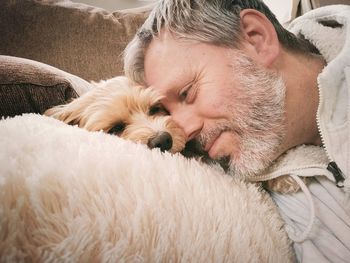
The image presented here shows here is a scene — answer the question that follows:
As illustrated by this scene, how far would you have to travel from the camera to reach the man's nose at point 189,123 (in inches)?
44.0

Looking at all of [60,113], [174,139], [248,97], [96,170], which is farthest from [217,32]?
[96,170]

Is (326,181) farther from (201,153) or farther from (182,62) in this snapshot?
(182,62)

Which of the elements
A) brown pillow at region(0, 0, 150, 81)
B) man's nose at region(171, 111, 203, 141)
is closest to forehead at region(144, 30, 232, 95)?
man's nose at region(171, 111, 203, 141)

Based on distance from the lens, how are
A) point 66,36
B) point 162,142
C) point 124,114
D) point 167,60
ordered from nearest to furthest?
point 162,142, point 167,60, point 124,114, point 66,36

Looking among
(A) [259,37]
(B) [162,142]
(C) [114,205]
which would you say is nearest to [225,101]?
(B) [162,142]

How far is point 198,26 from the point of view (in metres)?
1.24

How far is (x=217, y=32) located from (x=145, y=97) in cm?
38

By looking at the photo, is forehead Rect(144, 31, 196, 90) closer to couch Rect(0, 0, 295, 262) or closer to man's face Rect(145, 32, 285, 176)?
man's face Rect(145, 32, 285, 176)

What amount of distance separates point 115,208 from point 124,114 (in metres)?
0.77

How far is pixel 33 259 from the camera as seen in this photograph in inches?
17.0

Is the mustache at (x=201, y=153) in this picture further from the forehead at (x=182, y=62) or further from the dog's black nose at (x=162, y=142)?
the forehead at (x=182, y=62)

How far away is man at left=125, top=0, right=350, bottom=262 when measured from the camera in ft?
3.05

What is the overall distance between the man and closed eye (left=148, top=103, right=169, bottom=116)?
5 cm

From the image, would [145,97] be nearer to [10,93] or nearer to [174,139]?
[174,139]
